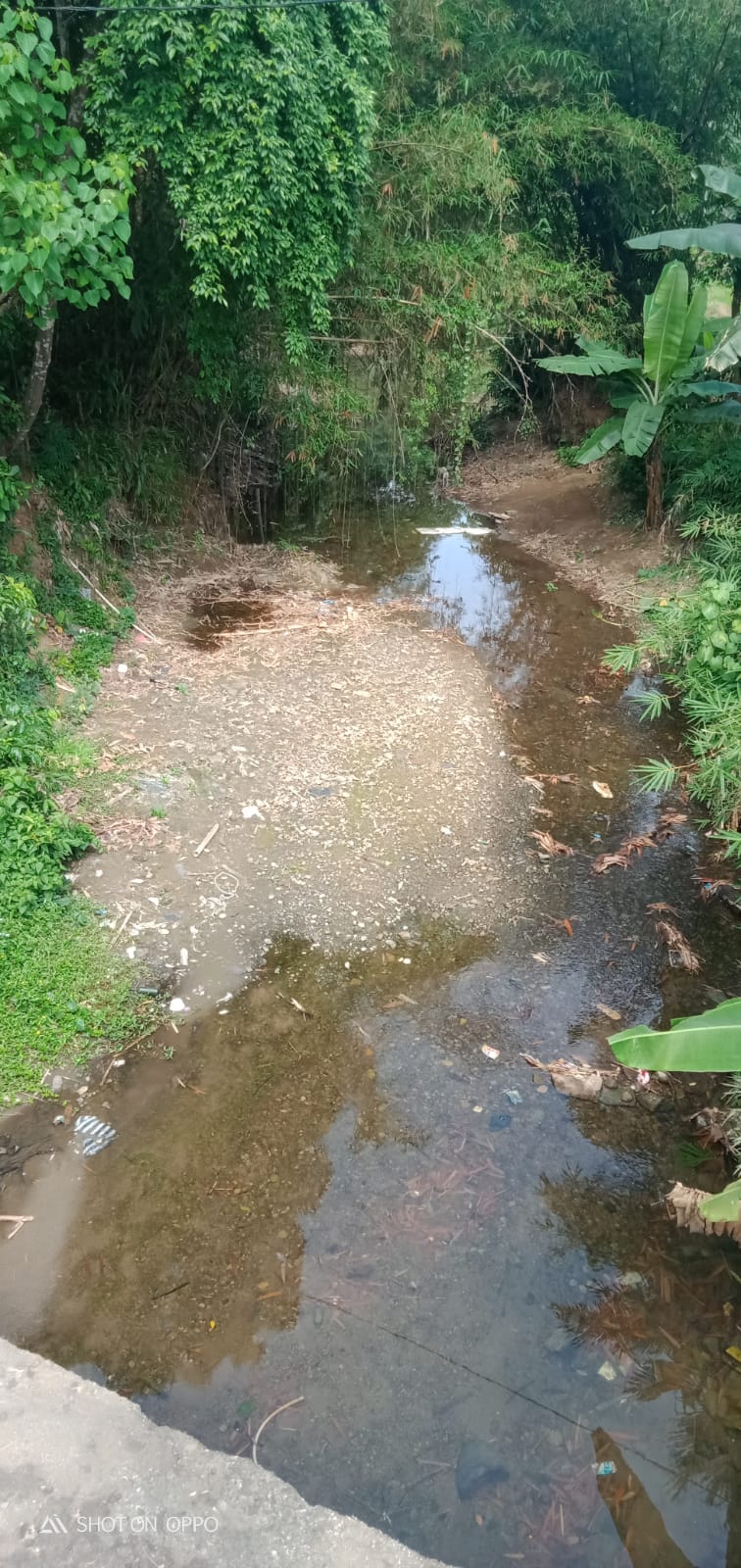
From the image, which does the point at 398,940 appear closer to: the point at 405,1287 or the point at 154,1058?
the point at 154,1058

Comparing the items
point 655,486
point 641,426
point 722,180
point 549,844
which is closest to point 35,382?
point 549,844

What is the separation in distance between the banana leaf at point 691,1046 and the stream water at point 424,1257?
738mm

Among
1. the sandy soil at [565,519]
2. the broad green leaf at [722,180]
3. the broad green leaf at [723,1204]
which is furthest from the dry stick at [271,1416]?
the broad green leaf at [722,180]

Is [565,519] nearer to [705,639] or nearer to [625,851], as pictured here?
[705,639]

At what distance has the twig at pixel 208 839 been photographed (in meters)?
4.68

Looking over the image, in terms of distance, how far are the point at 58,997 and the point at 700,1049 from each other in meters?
2.51

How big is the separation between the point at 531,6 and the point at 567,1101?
A: 36.1ft

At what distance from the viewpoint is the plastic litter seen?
318 cm

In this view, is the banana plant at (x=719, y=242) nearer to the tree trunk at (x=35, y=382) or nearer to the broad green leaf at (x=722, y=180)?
the broad green leaf at (x=722, y=180)

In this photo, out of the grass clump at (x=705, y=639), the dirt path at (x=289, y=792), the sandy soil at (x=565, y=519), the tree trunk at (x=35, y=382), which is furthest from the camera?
the sandy soil at (x=565, y=519)

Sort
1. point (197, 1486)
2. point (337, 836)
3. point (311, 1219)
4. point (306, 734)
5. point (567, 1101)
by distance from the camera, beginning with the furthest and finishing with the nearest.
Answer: point (306, 734) → point (337, 836) → point (567, 1101) → point (311, 1219) → point (197, 1486)

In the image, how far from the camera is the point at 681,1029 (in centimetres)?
276

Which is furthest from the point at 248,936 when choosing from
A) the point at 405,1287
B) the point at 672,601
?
the point at 672,601

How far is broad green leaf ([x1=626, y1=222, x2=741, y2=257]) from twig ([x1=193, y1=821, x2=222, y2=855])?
6.13 m
